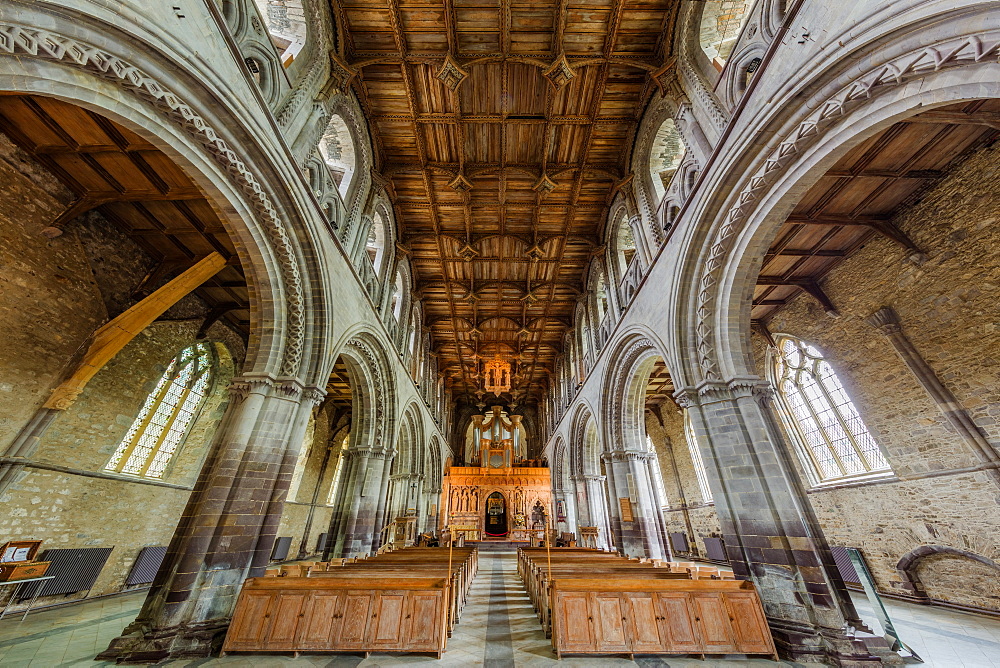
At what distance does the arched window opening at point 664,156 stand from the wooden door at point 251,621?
10.2 m

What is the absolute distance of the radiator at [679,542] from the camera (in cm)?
1391

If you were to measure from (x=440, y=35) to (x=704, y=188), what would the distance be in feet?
21.7

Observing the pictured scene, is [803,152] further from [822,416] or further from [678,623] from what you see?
[822,416]

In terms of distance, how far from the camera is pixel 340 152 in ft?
30.1

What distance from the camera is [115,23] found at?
3.16m

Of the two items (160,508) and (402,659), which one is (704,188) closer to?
(402,659)

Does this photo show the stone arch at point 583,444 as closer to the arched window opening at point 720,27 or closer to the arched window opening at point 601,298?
the arched window opening at point 601,298

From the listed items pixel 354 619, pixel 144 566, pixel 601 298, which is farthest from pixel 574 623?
pixel 601 298

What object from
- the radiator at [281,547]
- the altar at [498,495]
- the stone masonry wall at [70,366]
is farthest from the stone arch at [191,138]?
the altar at [498,495]

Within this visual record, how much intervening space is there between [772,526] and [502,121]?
989cm

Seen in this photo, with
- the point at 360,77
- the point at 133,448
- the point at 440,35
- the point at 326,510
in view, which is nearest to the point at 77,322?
the point at 133,448

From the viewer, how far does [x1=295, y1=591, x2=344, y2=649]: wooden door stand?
3639 millimetres

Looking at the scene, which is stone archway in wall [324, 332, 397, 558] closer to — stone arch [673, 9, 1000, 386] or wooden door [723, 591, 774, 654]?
stone arch [673, 9, 1000, 386]

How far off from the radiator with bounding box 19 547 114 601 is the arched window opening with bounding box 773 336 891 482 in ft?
50.6
